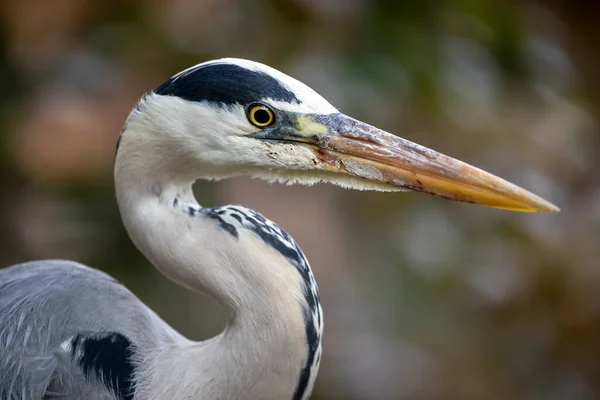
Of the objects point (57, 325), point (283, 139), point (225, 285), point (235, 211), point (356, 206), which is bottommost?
point (57, 325)

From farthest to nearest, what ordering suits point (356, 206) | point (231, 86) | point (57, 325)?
1. point (356, 206)
2. point (57, 325)
3. point (231, 86)

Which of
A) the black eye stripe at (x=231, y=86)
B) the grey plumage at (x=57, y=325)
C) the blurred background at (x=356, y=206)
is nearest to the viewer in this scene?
the black eye stripe at (x=231, y=86)

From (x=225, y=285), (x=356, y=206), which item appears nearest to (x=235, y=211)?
(x=225, y=285)

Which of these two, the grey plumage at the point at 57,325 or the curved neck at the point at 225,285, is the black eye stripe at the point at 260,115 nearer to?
the curved neck at the point at 225,285

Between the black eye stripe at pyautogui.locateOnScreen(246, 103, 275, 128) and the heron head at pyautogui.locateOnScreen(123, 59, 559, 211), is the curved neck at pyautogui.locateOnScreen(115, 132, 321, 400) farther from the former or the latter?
the black eye stripe at pyautogui.locateOnScreen(246, 103, 275, 128)

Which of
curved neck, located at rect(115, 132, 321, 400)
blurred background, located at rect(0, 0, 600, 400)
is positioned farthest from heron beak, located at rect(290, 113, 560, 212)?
blurred background, located at rect(0, 0, 600, 400)

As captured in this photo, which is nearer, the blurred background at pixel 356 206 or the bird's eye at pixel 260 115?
the bird's eye at pixel 260 115

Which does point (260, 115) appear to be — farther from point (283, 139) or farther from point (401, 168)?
point (401, 168)

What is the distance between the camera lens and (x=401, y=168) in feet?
4.74

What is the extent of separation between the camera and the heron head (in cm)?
142

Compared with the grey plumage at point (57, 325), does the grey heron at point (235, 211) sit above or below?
above

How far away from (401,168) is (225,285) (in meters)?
0.40

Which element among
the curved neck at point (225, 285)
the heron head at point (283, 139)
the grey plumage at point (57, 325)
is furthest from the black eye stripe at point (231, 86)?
the grey plumage at point (57, 325)

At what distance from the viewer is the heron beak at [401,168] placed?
1437 mm
